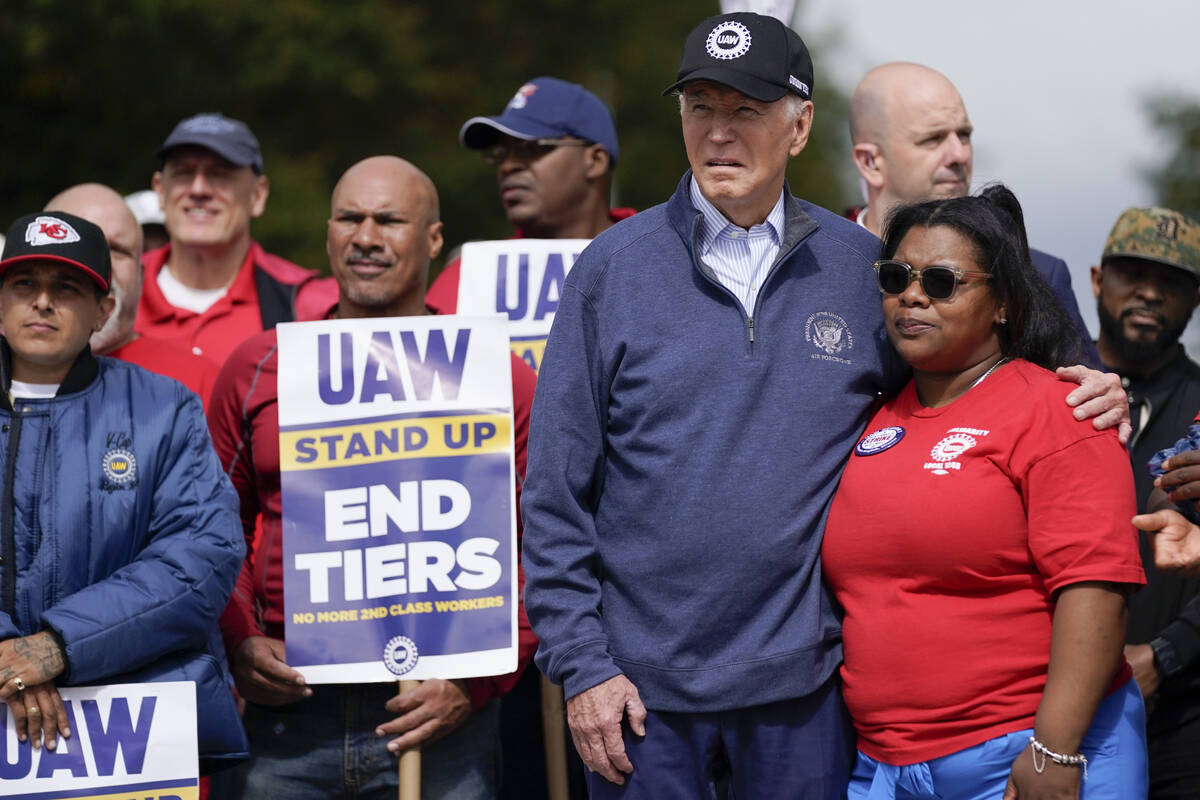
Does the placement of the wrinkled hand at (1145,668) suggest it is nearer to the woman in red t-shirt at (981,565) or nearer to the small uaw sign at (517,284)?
the woman in red t-shirt at (981,565)

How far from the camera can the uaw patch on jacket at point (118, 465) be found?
4.34m

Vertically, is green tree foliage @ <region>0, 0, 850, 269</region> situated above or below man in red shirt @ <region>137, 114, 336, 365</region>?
above

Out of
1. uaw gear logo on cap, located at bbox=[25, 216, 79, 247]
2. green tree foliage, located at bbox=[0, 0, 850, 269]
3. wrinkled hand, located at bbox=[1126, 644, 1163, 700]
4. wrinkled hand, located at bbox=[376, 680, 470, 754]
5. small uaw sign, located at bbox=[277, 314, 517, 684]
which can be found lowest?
wrinkled hand, located at bbox=[376, 680, 470, 754]

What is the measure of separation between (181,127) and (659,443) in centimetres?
378

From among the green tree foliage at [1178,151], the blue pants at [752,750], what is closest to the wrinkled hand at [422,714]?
the blue pants at [752,750]

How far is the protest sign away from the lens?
420 cm

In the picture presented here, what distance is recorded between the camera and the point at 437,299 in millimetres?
5992

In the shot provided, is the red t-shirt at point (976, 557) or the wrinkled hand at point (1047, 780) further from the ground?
the red t-shirt at point (976, 557)

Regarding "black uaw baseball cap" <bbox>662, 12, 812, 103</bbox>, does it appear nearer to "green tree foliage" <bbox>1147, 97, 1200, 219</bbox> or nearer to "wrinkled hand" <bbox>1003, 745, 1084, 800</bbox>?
"wrinkled hand" <bbox>1003, 745, 1084, 800</bbox>

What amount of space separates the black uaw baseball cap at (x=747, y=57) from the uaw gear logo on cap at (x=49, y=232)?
5.75 feet

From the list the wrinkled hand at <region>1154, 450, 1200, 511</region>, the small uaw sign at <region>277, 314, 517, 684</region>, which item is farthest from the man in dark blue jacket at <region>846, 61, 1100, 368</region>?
the wrinkled hand at <region>1154, 450, 1200, 511</region>

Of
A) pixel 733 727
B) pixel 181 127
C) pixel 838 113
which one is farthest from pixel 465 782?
pixel 838 113

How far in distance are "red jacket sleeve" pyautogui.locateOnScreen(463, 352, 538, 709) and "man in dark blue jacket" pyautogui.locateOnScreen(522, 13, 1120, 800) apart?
873 millimetres

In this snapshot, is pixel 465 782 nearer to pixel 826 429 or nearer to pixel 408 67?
pixel 826 429
